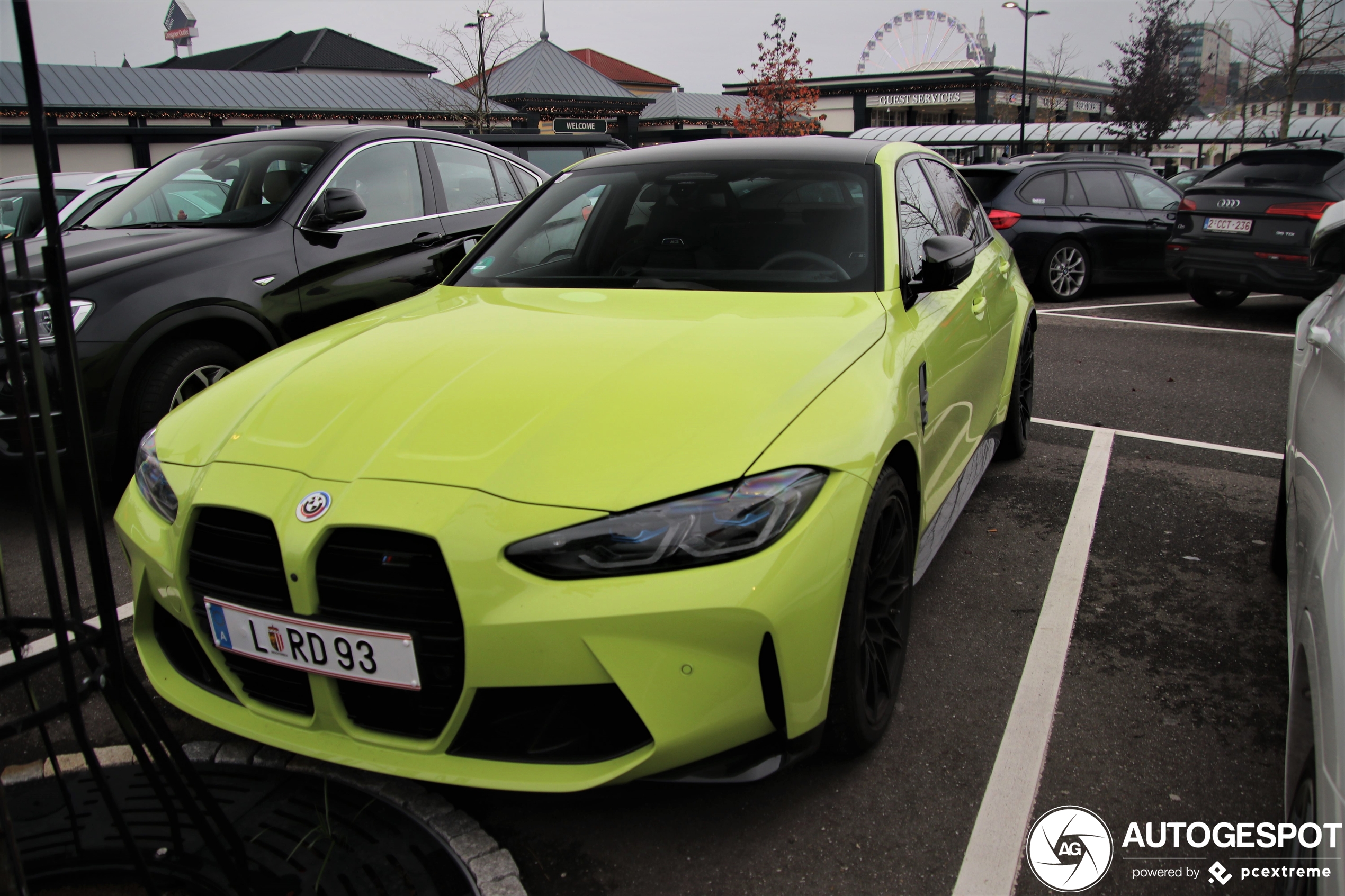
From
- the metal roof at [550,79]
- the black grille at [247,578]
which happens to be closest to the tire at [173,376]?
the black grille at [247,578]

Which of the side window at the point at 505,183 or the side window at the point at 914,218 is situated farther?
the side window at the point at 505,183

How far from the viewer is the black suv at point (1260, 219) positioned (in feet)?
27.8

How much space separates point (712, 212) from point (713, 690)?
200cm

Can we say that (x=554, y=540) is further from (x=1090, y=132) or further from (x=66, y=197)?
(x=1090, y=132)

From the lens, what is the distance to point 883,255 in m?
3.09

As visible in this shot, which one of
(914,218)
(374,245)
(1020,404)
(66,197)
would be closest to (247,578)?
(914,218)

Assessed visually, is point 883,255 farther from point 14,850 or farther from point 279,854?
point 14,850

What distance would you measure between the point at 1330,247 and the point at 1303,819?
5.62 ft

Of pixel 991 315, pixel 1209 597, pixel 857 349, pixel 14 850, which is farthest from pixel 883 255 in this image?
pixel 14 850

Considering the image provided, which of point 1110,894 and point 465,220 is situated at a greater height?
point 465,220

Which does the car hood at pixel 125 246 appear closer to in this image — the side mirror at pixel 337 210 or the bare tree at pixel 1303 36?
the side mirror at pixel 337 210

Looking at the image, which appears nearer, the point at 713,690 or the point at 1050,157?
the point at 713,690

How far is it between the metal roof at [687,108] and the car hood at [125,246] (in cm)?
4070

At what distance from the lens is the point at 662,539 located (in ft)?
6.43
